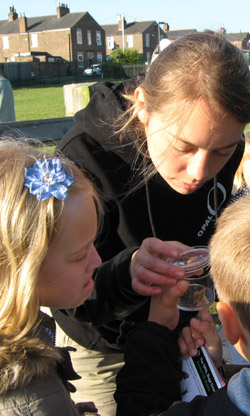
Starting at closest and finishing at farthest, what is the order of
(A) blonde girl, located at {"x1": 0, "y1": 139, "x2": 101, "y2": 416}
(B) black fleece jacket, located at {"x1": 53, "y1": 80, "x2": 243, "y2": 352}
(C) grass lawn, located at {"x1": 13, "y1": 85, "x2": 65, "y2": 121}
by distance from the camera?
1. (A) blonde girl, located at {"x1": 0, "y1": 139, "x2": 101, "y2": 416}
2. (B) black fleece jacket, located at {"x1": 53, "y1": 80, "x2": 243, "y2": 352}
3. (C) grass lawn, located at {"x1": 13, "y1": 85, "x2": 65, "y2": 121}

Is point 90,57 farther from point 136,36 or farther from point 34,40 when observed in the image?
point 136,36

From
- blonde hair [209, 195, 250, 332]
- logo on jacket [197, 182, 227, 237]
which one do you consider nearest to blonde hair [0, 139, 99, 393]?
blonde hair [209, 195, 250, 332]

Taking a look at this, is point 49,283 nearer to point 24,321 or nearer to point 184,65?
point 24,321

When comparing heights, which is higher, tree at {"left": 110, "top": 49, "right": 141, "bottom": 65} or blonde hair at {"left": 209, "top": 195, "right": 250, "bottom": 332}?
blonde hair at {"left": 209, "top": 195, "right": 250, "bottom": 332}

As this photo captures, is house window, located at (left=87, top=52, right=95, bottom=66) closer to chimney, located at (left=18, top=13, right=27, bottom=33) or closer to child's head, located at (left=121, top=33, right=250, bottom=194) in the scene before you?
chimney, located at (left=18, top=13, right=27, bottom=33)

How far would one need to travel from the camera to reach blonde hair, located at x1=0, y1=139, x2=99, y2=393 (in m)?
1.48

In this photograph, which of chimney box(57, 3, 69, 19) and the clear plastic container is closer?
the clear plastic container

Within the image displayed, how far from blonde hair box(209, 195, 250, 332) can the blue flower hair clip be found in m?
0.58

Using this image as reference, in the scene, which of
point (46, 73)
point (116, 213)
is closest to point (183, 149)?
point (116, 213)

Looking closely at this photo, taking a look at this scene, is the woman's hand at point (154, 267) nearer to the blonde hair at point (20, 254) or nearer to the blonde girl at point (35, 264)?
the blonde girl at point (35, 264)

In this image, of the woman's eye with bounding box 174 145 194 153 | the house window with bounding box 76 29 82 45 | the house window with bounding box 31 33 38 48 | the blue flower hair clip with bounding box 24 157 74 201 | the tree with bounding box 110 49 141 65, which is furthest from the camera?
the house window with bounding box 31 33 38 48

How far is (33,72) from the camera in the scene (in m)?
53.9

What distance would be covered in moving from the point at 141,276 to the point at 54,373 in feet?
1.77

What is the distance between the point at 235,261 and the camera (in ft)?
5.08
